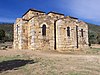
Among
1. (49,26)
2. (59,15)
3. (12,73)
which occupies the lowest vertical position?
(12,73)

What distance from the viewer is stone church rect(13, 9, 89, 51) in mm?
25031

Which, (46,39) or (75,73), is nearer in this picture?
(75,73)

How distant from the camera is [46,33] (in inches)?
1014

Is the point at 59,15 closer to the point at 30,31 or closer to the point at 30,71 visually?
the point at 30,31

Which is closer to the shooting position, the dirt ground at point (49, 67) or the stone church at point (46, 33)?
the dirt ground at point (49, 67)

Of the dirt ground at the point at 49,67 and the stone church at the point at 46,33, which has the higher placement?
the stone church at the point at 46,33

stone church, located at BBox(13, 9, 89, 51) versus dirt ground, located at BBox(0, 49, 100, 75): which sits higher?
stone church, located at BBox(13, 9, 89, 51)

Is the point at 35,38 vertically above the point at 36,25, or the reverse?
the point at 36,25

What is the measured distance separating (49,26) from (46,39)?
6.59 ft

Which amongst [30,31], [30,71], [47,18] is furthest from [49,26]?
[30,71]

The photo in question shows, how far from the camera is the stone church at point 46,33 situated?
82.1ft

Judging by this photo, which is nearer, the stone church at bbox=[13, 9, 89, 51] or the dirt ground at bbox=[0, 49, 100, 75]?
the dirt ground at bbox=[0, 49, 100, 75]

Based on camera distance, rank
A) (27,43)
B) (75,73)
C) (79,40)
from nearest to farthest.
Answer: (75,73) < (27,43) < (79,40)

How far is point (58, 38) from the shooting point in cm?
2622
